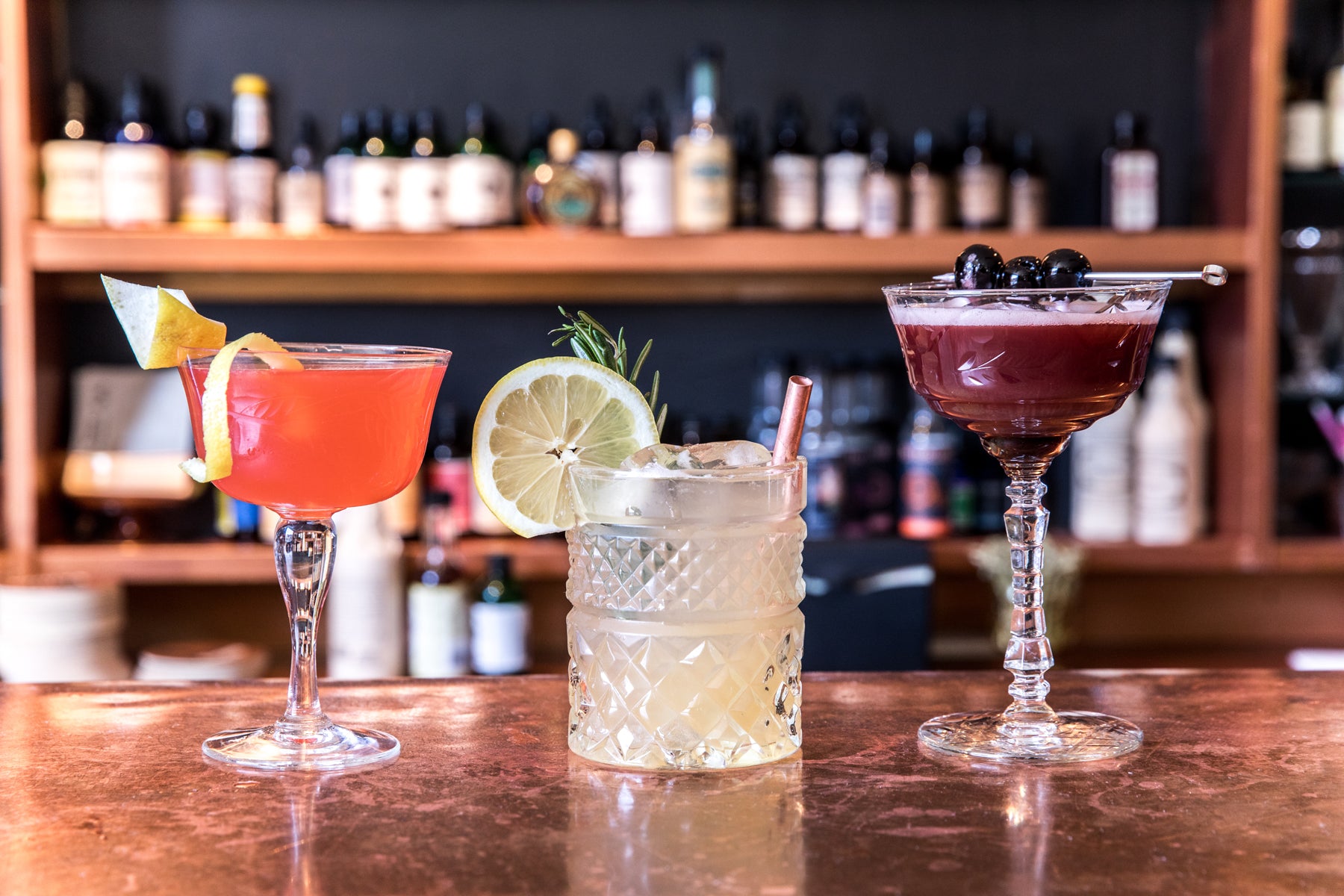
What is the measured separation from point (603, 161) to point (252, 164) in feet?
1.78

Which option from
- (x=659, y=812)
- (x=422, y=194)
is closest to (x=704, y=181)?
(x=422, y=194)

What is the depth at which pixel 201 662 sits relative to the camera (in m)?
2.09

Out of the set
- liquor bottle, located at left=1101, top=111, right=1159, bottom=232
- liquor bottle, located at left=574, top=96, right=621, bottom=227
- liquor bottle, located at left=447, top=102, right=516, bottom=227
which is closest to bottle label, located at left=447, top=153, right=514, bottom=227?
liquor bottle, located at left=447, top=102, right=516, bottom=227

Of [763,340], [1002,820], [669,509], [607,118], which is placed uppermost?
[607,118]

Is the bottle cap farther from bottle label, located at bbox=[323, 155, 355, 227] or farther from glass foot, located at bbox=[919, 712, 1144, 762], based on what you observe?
glass foot, located at bbox=[919, 712, 1144, 762]

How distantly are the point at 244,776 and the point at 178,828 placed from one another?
0.07 metres

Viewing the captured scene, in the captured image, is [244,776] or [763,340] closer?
[244,776]

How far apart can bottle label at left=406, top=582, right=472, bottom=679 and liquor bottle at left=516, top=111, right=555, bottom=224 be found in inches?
23.2

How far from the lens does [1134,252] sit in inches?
82.7

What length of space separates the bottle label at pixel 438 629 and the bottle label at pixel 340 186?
0.60 metres

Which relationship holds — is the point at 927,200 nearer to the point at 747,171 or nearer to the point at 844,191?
the point at 844,191

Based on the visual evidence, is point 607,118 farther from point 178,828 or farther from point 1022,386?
point 178,828

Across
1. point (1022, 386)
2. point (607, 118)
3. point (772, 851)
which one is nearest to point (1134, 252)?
point (607, 118)

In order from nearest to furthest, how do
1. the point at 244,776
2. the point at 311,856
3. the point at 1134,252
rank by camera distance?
the point at 311,856, the point at 244,776, the point at 1134,252
